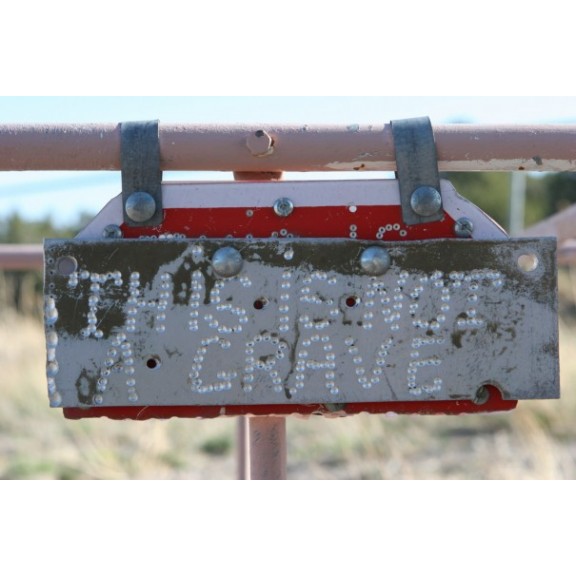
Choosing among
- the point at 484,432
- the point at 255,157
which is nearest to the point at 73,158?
the point at 255,157

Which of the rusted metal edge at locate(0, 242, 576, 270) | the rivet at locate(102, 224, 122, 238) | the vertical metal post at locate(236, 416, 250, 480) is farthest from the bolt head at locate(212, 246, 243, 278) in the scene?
the rusted metal edge at locate(0, 242, 576, 270)

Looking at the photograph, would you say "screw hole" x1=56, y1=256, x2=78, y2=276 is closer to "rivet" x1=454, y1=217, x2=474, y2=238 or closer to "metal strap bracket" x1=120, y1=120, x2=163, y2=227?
"metal strap bracket" x1=120, y1=120, x2=163, y2=227

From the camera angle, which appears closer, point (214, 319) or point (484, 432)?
point (214, 319)

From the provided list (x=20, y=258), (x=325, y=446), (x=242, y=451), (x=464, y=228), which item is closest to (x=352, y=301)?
(x=464, y=228)

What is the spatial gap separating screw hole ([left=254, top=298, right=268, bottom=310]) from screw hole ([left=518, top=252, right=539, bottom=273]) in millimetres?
271

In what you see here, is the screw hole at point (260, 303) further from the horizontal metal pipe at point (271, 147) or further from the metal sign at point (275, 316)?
the horizontal metal pipe at point (271, 147)

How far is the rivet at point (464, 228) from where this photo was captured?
955 mm

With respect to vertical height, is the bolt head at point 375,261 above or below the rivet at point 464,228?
below

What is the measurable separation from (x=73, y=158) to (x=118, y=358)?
23cm

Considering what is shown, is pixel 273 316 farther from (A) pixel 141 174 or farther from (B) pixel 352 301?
(A) pixel 141 174

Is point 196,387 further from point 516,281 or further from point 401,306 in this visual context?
point 516,281

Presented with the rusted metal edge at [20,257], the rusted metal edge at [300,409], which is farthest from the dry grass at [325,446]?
the rusted metal edge at [300,409]

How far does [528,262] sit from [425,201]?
0.13m

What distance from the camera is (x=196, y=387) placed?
3.03 ft
